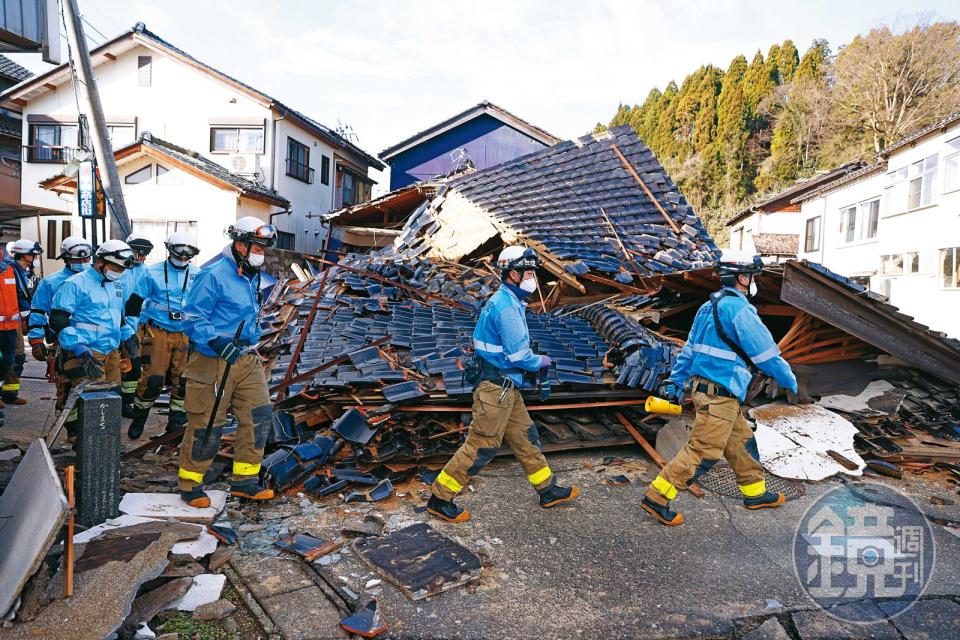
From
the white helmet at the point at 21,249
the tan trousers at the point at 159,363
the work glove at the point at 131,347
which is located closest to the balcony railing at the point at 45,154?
the white helmet at the point at 21,249

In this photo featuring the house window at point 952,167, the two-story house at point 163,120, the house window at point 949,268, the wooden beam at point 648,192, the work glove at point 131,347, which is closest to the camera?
the work glove at point 131,347

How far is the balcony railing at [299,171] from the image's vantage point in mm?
21997

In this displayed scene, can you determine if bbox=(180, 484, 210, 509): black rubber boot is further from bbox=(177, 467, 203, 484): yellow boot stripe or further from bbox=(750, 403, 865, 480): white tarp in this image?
bbox=(750, 403, 865, 480): white tarp

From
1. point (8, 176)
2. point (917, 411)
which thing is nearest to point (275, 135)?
point (8, 176)

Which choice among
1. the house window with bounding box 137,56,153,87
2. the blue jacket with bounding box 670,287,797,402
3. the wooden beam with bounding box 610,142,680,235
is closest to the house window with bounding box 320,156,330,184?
the house window with bounding box 137,56,153,87

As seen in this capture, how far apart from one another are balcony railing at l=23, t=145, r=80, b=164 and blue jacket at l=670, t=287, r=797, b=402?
23377 mm

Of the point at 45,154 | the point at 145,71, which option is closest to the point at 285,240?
the point at 145,71

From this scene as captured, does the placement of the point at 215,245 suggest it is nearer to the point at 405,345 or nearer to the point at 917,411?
the point at 405,345

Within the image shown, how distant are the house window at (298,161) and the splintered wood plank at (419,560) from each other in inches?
790

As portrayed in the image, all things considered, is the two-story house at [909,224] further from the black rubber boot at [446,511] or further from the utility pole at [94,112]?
the utility pole at [94,112]

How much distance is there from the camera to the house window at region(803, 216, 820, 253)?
26592 millimetres

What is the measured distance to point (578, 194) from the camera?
11492 mm

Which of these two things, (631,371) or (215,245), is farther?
(215,245)

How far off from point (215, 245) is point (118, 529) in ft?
54.6
